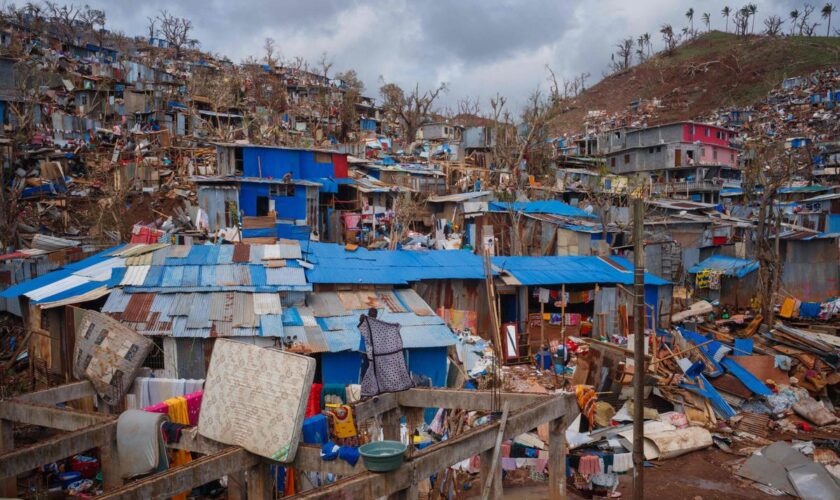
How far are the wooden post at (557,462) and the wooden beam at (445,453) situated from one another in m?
0.22

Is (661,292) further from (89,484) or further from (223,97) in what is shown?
(223,97)

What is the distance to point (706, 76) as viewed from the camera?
82.1 meters

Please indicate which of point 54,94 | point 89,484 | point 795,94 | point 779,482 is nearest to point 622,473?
point 779,482

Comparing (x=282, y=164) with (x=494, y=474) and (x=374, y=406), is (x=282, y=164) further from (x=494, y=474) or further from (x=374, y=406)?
(x=494, y=474)

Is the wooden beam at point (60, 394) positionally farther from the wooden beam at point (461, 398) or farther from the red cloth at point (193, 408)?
the wooden beam at point (461, 398)

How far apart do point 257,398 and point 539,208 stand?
22.5 metres

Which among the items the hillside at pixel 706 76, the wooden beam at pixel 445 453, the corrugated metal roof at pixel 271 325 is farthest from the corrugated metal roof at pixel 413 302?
the hillside at pixel 706 76

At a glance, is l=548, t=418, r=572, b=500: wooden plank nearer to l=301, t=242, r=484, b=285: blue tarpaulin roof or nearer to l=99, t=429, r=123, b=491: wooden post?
l=99, t=429, r=123, b=491: wooden post

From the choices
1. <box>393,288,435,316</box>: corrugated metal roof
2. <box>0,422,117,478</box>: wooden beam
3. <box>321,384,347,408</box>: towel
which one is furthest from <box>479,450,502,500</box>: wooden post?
<box>393,288,435,316</box>: corrugated metal roof

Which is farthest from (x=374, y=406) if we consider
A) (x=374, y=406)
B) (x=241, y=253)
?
(x=241, y=253)

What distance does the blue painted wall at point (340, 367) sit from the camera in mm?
15477

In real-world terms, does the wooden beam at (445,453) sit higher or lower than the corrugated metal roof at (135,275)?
lower

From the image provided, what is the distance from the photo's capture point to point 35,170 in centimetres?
3172

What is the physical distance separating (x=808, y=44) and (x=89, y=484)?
9908 centimetres
